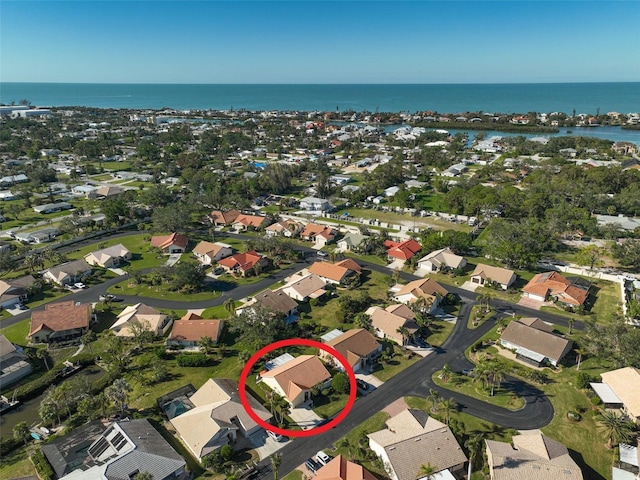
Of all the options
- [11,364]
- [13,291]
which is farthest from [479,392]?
[13,291]

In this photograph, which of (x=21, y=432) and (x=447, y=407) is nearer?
(x=21, y=432)

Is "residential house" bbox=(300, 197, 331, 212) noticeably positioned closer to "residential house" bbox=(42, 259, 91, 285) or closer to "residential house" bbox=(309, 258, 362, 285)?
"residential house" bbox=(309, 258, 362, 285)

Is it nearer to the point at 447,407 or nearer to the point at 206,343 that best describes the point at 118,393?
the point at 206,343

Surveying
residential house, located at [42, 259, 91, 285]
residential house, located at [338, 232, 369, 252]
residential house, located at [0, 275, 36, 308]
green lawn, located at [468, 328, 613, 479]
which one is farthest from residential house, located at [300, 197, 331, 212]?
green lawn, located at [468, 328, 613, 479]

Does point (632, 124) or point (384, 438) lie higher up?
point (632, 124)

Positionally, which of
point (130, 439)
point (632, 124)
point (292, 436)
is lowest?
point (292, 436)

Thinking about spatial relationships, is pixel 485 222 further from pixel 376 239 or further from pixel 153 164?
pixel 153 164

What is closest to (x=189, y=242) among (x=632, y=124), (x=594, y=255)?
(x=594, y=255)
